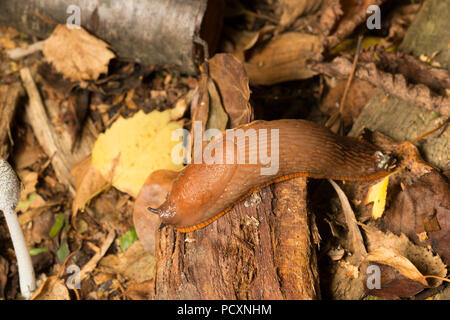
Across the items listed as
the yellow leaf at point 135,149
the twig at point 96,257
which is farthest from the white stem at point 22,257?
the yellow leaf at point 135,149

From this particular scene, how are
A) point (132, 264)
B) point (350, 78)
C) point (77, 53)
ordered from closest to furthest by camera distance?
point (132, 264) → point (350, 78) → point (77, 53)

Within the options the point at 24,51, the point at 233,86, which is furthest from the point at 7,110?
the point at 233,86

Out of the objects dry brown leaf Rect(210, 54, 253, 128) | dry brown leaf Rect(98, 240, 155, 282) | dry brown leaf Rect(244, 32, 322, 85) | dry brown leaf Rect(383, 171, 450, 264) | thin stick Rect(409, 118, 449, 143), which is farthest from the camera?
dry brown leaf Rect(244, 32, 322, 85)

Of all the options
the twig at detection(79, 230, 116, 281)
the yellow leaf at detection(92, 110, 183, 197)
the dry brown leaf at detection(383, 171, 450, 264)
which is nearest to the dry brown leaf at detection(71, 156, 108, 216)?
the yellow leaf at detection(92, 110, 183, 197)

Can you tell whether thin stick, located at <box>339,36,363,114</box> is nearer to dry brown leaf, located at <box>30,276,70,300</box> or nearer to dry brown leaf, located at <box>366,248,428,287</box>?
dry brown leaf, located at <box>366,248,428,287</box>

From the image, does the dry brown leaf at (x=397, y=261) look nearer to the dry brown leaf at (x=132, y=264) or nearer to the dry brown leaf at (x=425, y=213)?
the dry brown leaf at (x=425, y=213)

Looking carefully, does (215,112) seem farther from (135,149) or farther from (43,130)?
(43,130)
